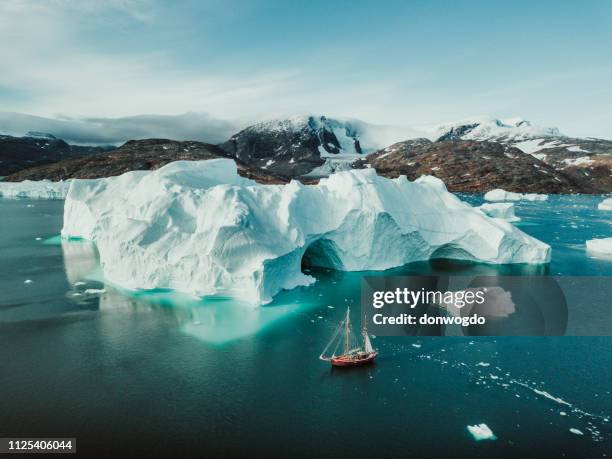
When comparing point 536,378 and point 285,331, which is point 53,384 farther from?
point 536,378

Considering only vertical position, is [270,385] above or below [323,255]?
below

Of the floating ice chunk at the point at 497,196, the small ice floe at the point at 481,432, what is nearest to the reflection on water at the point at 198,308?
the small ice floe at the point at 481,432

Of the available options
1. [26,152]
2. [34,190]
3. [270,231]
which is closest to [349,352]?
[270,231]

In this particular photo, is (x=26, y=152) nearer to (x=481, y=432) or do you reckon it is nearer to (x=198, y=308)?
(x=198, y=308)

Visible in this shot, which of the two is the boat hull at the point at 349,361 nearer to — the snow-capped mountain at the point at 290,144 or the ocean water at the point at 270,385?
the ocean water at the point at 270,385

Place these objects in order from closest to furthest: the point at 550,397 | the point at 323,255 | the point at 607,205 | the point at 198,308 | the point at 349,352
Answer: the point at 550,397
the point at 349,352
the point at 198,308
the point at 323,255
the point at 607,205
